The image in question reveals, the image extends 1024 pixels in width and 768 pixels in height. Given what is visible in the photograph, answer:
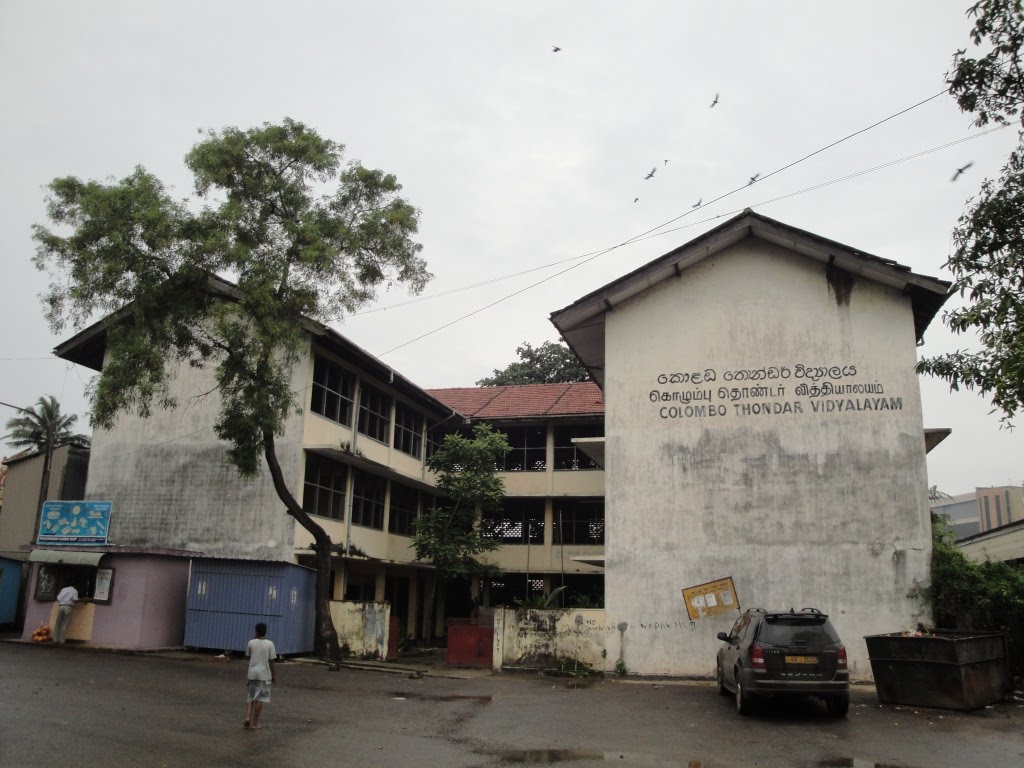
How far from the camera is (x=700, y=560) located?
1834 cm

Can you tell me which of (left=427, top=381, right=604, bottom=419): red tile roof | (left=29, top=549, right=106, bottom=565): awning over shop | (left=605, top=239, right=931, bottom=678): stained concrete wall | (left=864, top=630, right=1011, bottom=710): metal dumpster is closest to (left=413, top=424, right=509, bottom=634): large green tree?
(left=427, top=381, right=604, bottom=419): red tile roof

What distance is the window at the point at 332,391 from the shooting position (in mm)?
22922

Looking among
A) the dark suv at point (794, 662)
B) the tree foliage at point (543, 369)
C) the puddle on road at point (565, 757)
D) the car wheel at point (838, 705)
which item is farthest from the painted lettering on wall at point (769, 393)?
the tree foliage at point (543, 369)

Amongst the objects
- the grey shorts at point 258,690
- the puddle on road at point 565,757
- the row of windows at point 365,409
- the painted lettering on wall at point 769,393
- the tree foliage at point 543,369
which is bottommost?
the puddle on road at point 565,757

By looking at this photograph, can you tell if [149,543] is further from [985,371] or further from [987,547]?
[987,547]

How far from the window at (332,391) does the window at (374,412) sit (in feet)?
2.23

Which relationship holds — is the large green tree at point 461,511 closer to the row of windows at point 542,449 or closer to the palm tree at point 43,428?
the row of windows at point 542,449

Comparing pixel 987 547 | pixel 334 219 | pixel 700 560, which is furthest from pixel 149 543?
pixel 987 547

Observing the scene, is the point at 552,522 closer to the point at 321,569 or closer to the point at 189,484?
the point at 321,569

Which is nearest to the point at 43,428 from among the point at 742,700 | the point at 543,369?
the point at 543,369

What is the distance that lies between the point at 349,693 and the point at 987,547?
20.6 m

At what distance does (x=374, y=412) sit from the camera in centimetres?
2627

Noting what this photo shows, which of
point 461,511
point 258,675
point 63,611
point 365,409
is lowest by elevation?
point 258,675

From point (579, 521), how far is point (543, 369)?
762 inches
